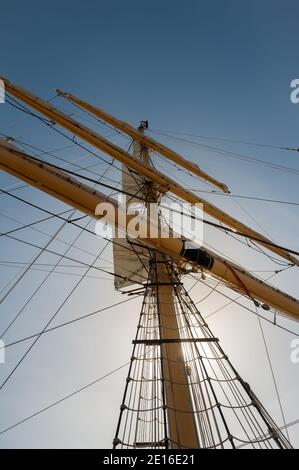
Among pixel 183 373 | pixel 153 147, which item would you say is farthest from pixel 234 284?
pixel 153 147

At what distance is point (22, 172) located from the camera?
5.78m

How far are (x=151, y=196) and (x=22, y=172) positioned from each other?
5.08m

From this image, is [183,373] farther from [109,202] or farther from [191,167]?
[191,167]

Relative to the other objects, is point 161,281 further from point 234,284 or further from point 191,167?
point 191,167

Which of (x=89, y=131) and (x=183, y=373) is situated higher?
(x=89, y=131)

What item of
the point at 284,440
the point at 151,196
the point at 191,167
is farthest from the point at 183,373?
the point at 191,167

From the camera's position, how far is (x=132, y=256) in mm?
9836

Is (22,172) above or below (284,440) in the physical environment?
above

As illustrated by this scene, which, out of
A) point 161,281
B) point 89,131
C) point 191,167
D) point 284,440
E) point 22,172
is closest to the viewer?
point 284,440

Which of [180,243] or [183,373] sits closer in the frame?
[183,373]
